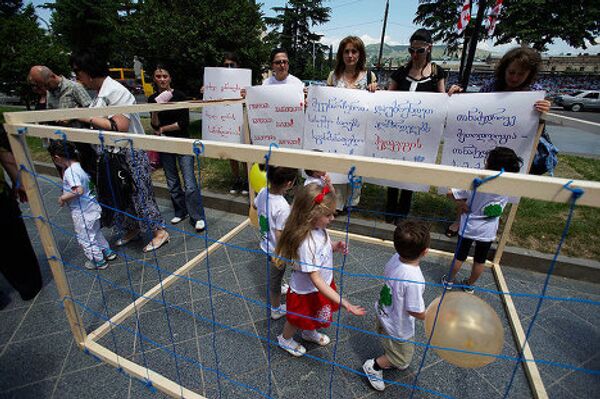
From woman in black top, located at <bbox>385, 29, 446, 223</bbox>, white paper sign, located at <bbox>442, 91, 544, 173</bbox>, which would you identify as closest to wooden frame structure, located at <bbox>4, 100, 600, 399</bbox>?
white paper sign, located at <bbox>442, 91, 544, 173</bbox>

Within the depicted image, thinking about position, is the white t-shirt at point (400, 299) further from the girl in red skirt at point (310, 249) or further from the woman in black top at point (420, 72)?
the woman in black top at point (420, 72)

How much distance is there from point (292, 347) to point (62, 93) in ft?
11.7

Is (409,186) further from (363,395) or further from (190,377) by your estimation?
(190,377)

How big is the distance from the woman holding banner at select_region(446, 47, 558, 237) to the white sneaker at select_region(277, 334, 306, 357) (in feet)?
8.26

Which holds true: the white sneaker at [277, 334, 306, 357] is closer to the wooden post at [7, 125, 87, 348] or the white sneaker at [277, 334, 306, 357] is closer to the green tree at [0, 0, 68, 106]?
the wooden post at [7, 125, 87, 348]

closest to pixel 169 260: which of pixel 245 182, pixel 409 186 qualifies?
pixel 245 182

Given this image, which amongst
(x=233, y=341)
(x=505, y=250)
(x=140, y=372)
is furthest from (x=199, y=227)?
(x=505, y=250)

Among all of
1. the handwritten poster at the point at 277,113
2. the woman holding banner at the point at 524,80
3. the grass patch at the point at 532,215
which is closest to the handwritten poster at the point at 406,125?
the woman holding banner at the point at 524,80

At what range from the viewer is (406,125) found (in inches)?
118

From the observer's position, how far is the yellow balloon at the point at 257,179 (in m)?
3.35

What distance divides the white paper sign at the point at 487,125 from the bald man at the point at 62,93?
384 centimetres

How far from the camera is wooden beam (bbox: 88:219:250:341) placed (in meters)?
2.41

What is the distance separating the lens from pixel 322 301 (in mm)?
2004

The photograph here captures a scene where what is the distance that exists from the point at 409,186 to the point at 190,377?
8.32ft
